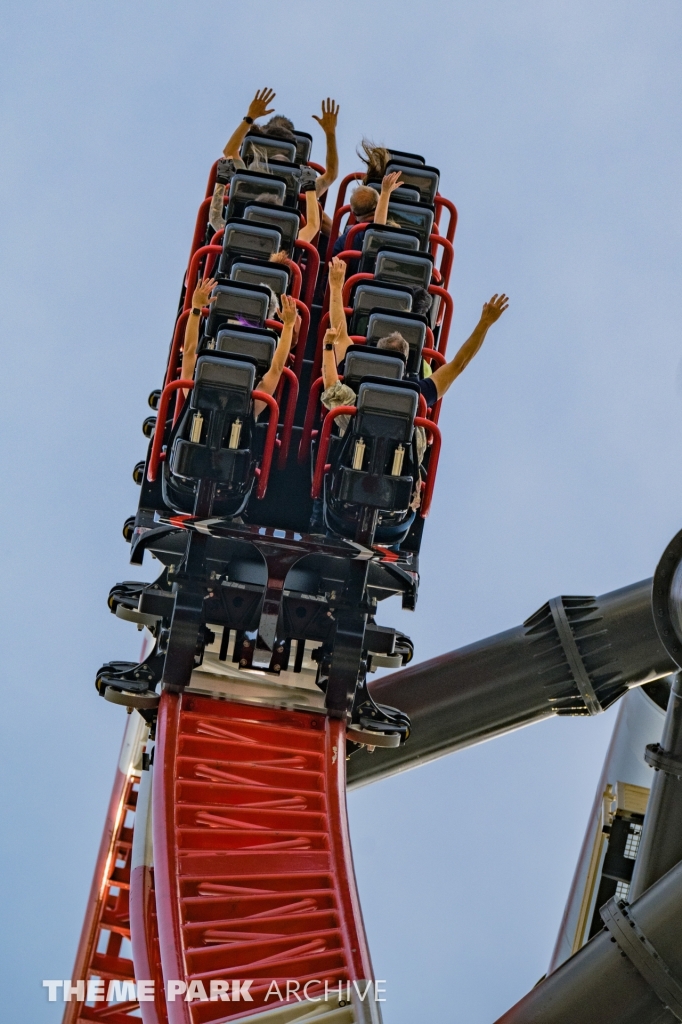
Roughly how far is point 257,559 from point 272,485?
1.45 feet

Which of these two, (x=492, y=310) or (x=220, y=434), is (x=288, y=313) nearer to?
(x=220, y=434)

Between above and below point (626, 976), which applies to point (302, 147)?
above

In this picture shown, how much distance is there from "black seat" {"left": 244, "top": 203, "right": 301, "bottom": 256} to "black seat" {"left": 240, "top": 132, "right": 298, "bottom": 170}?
34.4 inches

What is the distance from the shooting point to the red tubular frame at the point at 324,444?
5375mm

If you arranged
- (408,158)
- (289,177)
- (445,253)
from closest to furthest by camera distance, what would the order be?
(289,177)
(445,253)
(408,158)

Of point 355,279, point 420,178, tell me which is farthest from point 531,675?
point 420,178

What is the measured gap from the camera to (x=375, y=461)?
17.9ft

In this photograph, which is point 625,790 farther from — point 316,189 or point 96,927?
point 316,189

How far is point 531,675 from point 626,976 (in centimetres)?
179

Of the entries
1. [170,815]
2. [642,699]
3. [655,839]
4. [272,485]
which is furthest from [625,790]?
[170,815]

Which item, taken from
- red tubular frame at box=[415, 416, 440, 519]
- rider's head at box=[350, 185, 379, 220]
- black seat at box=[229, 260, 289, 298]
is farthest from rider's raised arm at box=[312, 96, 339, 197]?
red tubular frame at box=[415, 416, 440, 519]

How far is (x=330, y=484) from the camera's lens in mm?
5676

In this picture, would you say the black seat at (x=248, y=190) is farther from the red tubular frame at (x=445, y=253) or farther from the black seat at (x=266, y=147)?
the red tubular frame at (x=445, y=253)

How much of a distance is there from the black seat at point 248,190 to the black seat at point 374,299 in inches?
33.3
